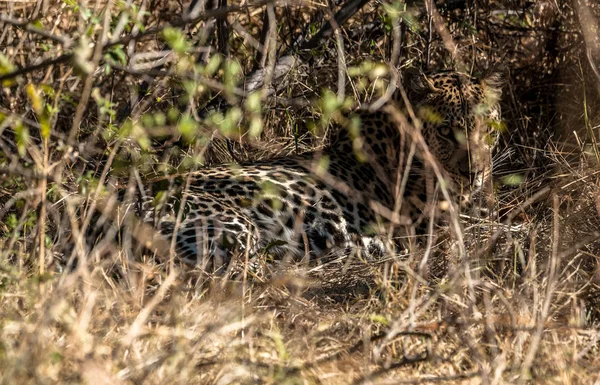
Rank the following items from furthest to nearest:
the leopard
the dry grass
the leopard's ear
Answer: the leopard's ear, the leopard, the dry grass

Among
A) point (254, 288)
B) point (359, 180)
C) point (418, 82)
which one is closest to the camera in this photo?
point (254, 288)

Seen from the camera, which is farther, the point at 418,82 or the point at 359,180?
the point at 359,180

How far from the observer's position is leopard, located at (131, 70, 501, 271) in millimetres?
6051

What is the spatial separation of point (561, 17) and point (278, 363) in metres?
4.86

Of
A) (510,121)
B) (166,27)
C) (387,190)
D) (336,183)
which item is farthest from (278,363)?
(510,121)

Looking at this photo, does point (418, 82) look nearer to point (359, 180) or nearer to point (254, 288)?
point (359, 180)

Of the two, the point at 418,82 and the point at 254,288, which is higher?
the point at 418,82

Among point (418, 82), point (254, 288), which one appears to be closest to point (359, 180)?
point (418, 82)

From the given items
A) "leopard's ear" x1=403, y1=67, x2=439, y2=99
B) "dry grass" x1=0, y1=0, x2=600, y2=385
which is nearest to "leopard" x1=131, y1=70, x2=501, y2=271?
"leopard's ear" x1=403, y1=67, x2=439, y2=99

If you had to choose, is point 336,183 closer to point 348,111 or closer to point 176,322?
point 348,111

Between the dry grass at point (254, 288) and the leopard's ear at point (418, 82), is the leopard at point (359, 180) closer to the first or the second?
the leopard's ear at point (418, 82)

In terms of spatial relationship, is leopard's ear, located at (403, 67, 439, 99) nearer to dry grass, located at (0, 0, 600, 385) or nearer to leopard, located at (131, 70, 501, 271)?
leopard, located at (131, 70, 501, 271)

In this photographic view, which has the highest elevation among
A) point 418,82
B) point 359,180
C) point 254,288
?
point 418,82

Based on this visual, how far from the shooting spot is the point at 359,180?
6.73 metres
